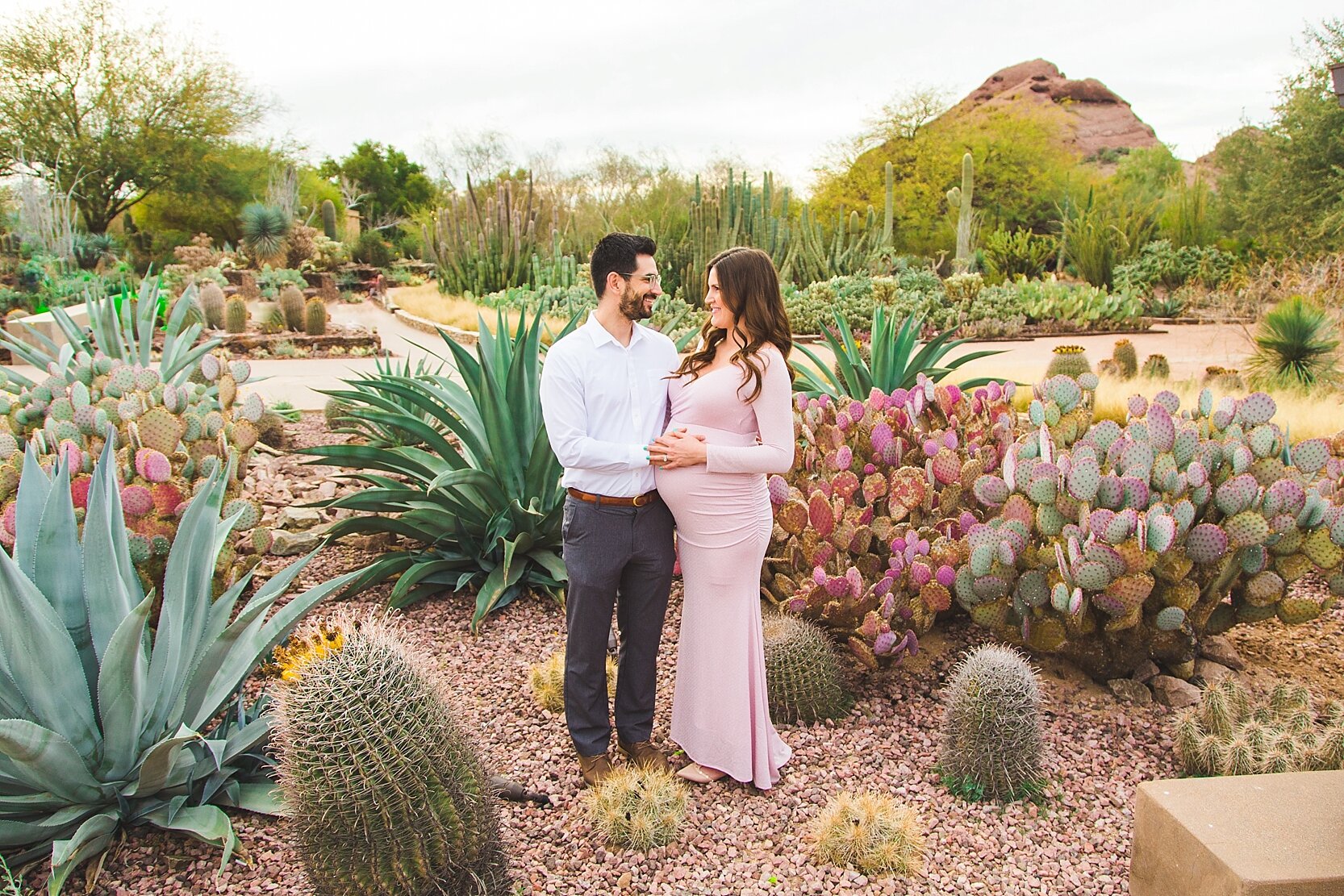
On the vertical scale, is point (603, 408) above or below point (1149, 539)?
above

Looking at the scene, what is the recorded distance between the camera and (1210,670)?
349 cm

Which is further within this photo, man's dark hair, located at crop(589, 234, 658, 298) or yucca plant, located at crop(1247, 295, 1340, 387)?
yucca plant, located at crop(1247, 295, 1340, 387)

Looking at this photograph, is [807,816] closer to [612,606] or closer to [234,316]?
[612,606]

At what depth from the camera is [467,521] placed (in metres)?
4.23

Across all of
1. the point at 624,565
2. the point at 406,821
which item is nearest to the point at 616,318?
the point at 624,565

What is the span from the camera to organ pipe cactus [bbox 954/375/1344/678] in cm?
305

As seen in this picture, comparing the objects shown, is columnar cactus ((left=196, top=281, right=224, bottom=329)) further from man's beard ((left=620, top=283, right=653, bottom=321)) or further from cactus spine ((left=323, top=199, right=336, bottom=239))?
cactus spine ((left=323, top=199, right=336, bottom=239))

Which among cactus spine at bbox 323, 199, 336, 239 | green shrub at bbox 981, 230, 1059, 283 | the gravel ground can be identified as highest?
cactus spine at bbox 323, 199, 336, 239

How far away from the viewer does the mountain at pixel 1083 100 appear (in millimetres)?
63344

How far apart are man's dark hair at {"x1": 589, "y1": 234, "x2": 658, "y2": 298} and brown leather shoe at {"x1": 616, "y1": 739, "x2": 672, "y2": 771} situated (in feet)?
4.54

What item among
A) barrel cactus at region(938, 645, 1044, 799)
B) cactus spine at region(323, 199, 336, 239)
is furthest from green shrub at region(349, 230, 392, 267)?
barrel cactus at region(938, 645, 1044, 799)

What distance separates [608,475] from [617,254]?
62 cm

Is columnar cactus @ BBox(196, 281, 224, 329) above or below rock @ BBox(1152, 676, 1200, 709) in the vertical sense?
above

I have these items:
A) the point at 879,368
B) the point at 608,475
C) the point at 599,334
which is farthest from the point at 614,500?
the point at 879,368
